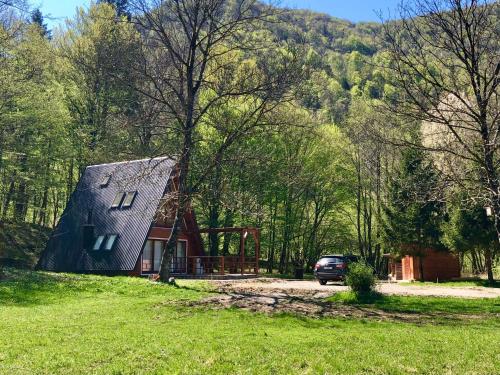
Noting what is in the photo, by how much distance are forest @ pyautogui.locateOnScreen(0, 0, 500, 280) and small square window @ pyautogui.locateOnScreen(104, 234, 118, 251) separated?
500 centimetres

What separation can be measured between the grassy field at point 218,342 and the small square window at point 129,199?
616 inches

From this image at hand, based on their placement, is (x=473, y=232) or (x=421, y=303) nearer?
(x=421, y=303)

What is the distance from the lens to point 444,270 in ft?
106

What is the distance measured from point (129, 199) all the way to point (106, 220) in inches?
69.7

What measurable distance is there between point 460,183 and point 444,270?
68.2 feet

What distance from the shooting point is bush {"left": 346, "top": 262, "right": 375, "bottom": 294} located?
1565cm

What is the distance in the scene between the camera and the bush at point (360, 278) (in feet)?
51.3

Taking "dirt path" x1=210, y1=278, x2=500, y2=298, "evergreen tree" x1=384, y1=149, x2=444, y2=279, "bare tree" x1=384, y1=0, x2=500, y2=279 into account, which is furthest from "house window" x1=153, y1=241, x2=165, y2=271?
"bare tree" x1=384, y1=0, x2=500, y2=279

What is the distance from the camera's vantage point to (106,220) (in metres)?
30.2

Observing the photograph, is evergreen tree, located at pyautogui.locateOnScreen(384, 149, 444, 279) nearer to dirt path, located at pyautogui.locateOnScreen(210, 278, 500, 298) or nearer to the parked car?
the parked car

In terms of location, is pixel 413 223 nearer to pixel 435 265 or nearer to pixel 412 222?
pixel 412 222

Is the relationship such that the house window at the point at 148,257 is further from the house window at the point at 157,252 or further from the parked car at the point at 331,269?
the parked car at the point at 331,269

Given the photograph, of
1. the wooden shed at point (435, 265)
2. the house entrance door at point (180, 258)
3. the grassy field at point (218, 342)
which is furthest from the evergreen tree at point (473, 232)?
the house entrance door at point (180, 258)

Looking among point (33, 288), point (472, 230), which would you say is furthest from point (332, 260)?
point (33, 288)
